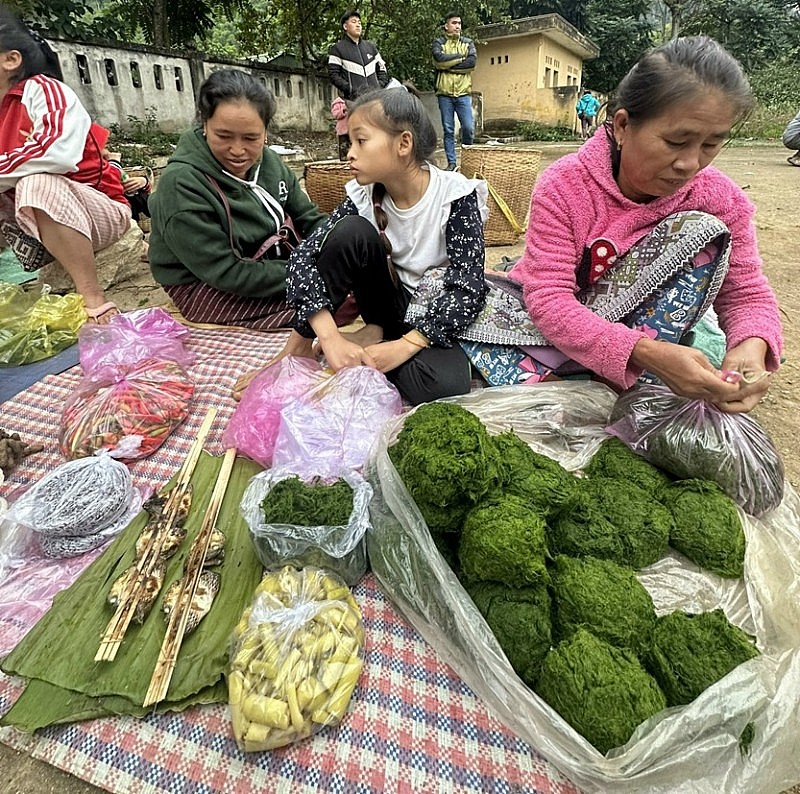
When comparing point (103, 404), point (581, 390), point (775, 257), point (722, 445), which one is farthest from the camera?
point (775, 257)

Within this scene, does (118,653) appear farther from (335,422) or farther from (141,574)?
(335,422)

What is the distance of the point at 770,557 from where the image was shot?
132cm

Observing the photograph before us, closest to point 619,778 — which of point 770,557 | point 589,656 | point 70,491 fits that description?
point 589,656

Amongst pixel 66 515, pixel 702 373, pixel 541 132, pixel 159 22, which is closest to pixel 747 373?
pixel 702 373

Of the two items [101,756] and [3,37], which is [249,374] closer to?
[101,756]

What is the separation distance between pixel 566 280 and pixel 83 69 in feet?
30.7

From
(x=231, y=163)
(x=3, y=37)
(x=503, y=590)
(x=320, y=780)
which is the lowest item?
(x=320, y=780)

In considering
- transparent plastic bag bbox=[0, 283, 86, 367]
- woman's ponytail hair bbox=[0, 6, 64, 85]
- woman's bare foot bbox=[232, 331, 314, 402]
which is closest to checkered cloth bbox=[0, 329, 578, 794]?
woman's bare foot bbox=[232, 331, 314, 402]

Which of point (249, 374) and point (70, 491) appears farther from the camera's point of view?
point (249, 374)

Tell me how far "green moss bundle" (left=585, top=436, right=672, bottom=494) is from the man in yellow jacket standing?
6.71m

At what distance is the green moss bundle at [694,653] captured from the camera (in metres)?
1.01

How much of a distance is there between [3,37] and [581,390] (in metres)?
3.04

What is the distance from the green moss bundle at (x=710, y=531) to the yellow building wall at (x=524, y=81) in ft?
59.4

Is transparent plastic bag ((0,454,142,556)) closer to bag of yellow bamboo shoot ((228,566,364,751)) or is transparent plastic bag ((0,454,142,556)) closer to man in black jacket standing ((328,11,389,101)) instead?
bag of yellow bamboo shoot ((228,566,364,751))
